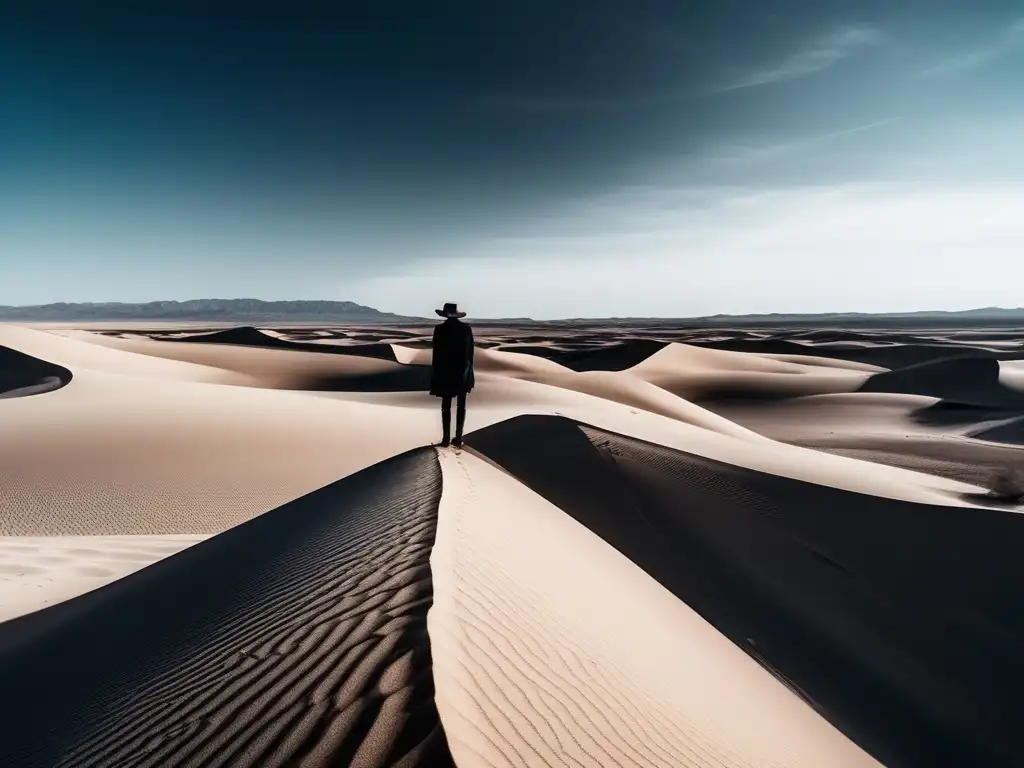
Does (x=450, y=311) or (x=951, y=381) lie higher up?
(x=450, y=311)

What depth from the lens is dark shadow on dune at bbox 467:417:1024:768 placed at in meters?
4.93

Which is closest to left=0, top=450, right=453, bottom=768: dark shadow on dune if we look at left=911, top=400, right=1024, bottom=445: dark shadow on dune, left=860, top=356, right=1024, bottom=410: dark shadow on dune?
left=911, top=400, right=1024, bottom=445: dark shadow on dune

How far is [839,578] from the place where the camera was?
6.61m

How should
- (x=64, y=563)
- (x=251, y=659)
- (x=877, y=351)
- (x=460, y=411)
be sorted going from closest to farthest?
(x=251, y=659) → (x=64, y=563) → (x=460, y=411) → (x=877, y=351)

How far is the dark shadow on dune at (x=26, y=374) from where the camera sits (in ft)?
58.4

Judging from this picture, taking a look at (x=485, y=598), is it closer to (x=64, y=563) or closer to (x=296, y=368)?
(x=64, y=563)

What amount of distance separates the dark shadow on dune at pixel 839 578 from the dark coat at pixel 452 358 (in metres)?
1.65

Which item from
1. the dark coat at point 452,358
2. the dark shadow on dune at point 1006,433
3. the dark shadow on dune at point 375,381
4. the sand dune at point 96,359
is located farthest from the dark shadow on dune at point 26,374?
the dark shadow on dune at point 1006,433

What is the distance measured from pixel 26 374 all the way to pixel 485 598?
23069mm

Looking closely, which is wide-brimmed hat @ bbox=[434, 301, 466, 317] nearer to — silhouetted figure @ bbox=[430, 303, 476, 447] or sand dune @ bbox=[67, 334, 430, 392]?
silhouetted figure @ bbox=[430, 303, 476, 447]

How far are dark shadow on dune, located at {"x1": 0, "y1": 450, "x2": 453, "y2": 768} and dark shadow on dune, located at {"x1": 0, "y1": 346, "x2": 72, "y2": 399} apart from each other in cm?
1593

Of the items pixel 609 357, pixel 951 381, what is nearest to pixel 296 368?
pixel 609 357

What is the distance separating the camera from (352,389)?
90.3ft

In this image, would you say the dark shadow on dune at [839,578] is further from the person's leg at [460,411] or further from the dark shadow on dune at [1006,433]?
the dark shadow on dune at [1006,433]
